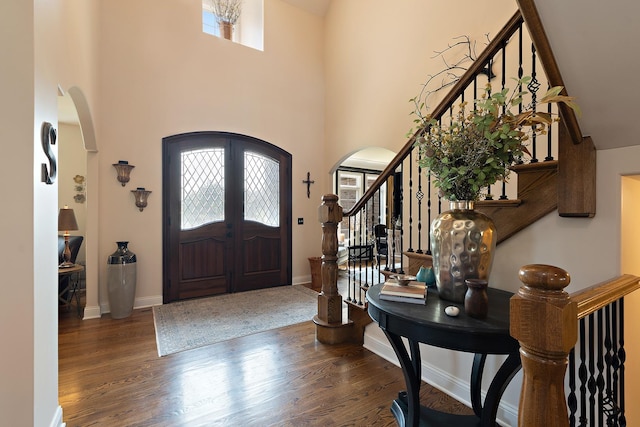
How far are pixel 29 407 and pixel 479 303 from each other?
79.0 inches

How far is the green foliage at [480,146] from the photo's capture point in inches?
50.5

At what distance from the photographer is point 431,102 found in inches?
147

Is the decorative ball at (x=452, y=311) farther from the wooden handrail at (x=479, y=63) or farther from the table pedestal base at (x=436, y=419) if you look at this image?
the wooden handrail at (x=479, y=63)

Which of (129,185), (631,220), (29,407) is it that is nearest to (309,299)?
(129,185)

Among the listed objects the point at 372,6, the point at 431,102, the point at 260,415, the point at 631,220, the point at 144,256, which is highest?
the point at 372,6

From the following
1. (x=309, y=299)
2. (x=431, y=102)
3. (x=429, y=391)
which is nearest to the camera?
(x=429, y=391)

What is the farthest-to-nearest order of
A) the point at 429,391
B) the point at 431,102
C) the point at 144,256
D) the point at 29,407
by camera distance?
the point at 144,256, the point at 431,102, the point at 429,391, the point at 29,407

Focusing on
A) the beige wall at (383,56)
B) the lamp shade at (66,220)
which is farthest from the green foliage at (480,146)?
the lamp shade at (66,220)

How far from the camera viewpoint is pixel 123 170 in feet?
12.5

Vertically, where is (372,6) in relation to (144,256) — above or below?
above

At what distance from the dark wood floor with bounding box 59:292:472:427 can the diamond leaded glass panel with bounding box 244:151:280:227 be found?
2.30 meters

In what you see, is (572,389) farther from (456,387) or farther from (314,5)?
(314,5)

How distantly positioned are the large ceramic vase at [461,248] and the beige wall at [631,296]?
56 centimetres

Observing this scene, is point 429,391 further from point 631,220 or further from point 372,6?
point 372,6
